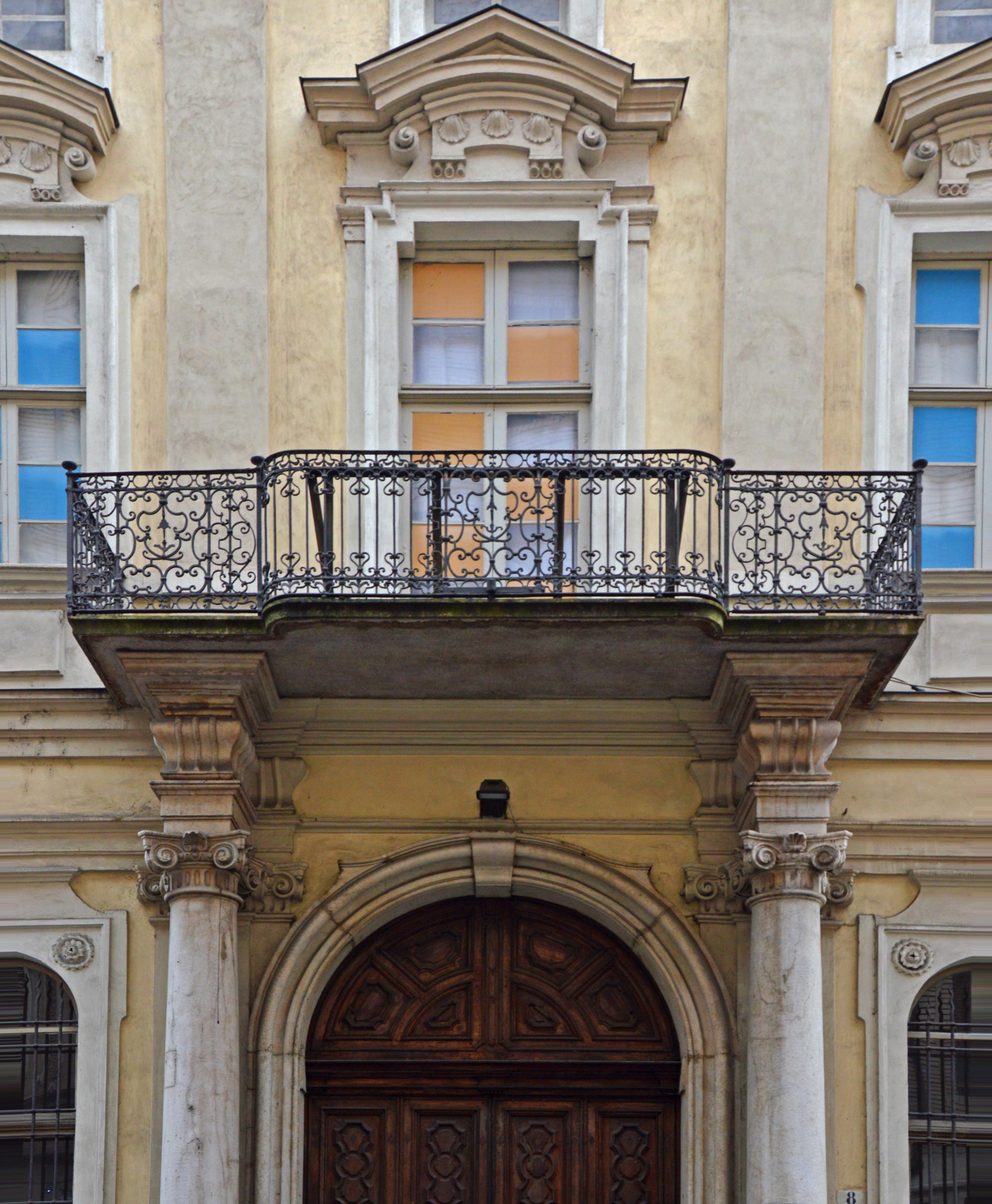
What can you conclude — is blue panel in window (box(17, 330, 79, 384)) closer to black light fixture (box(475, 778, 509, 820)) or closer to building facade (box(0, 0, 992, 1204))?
building facade (box(0, 0, 992, 1204))

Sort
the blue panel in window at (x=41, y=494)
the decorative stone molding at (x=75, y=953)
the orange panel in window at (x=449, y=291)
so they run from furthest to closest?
the orange panel in window at (x=449, y=291) < the blue panel in window at (x=41, y=494) < the decorative stone molding at (x=75, y=953)

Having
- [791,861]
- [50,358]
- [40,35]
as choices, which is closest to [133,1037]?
[791,861]

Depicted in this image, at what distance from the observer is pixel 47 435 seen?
39.9 ft

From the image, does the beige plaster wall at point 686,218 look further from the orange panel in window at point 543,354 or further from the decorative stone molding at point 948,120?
the decorative stone molding at point 948,120

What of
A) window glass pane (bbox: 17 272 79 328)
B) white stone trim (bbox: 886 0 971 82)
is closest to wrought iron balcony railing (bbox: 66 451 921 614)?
window glass pane (bbox: 17 272 79 328)

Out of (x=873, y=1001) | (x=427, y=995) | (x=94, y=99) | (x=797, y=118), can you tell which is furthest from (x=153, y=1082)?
(x=797, y=118)

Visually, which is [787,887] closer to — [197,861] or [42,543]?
[197,861]

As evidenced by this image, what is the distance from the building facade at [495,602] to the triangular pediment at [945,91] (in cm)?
2

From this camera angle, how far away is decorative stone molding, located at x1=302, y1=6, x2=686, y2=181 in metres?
11.9

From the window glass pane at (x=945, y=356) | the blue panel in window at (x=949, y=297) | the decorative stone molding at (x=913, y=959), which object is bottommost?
the decorative stone molding at (x=913, y=959)

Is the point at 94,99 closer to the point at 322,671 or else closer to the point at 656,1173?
the point at 322,671

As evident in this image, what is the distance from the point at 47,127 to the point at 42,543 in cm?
241

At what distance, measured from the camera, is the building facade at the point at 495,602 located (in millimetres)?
10633

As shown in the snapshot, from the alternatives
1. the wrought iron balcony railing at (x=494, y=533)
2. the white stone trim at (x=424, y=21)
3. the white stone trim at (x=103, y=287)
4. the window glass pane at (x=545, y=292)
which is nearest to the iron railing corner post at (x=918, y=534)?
the wrought iron balcony railing at (x=494, y=533)
